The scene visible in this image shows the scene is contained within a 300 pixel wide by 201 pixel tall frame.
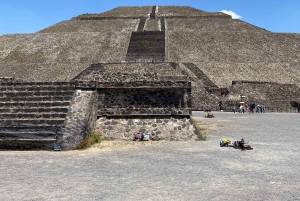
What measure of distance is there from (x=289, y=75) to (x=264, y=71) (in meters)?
2.37

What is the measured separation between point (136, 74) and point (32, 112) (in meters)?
3.49

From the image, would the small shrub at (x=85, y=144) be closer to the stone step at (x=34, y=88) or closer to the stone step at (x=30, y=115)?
the stone step at (x=30, y=115)

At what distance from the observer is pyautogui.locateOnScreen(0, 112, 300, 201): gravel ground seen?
4.45 m

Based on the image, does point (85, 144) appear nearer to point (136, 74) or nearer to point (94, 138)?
point (94, 138)

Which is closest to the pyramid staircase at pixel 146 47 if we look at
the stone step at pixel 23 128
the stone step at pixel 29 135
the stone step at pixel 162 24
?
the stone step at pixel 162 24

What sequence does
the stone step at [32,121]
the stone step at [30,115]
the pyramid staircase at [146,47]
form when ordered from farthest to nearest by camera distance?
the pyramid staircase at [146,47], the stone step at [30,115], the stone step at [32,121]

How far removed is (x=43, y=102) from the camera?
9406mm

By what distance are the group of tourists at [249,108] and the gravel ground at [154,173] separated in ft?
54.2

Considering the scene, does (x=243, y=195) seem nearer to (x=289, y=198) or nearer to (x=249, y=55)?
(x=289, y=198)

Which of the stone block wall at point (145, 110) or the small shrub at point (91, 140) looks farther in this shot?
the stone block wall at point (145, 110)

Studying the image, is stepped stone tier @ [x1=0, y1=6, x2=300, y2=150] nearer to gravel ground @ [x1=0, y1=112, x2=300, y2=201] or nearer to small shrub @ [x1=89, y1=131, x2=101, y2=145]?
small shrub @ [x1=89, y1=131, x2=101, y2=145]

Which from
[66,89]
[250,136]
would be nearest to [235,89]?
[250,136]

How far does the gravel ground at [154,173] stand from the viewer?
4.45 metres

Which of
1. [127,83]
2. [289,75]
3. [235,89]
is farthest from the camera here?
[289,75]
